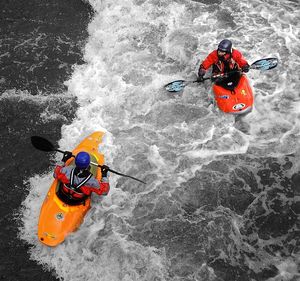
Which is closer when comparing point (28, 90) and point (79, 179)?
point (79, 179)

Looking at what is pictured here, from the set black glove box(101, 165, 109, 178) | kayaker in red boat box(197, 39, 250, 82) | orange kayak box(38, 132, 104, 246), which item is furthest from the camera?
kayaker in red boat box(197, 39, 250, 82)

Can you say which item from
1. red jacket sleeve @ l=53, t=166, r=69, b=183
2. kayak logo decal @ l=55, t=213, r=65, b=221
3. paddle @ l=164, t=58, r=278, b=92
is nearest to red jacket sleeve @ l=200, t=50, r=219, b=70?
paddle @ l=164, t=58, r=278, b=92

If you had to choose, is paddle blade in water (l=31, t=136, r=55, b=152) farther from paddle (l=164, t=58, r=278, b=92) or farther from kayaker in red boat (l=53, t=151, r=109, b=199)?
paddle (l=164, t=58, r=278, b=92)

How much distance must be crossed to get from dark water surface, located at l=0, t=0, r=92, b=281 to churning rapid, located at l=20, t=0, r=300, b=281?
10.3 inches

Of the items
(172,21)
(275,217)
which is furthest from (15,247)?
(172,21)

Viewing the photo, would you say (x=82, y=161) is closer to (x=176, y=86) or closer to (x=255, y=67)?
(x=176, y=86)

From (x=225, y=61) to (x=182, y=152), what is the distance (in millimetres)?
2091

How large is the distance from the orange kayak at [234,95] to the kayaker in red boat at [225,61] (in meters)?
0.21

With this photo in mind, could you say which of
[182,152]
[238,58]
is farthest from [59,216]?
[238,58]

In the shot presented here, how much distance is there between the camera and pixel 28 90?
9.12 m

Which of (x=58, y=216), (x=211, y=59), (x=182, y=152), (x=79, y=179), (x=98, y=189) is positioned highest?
(x=211, y=59)

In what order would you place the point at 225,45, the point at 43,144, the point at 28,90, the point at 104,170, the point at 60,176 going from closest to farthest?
the point at 60,176, the point at 104,170, the point at 43,144, the point at 225,45, the point at 28,90

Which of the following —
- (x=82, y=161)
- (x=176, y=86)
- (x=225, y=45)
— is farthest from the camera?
(x=176, y=86)

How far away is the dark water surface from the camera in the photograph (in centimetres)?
702
